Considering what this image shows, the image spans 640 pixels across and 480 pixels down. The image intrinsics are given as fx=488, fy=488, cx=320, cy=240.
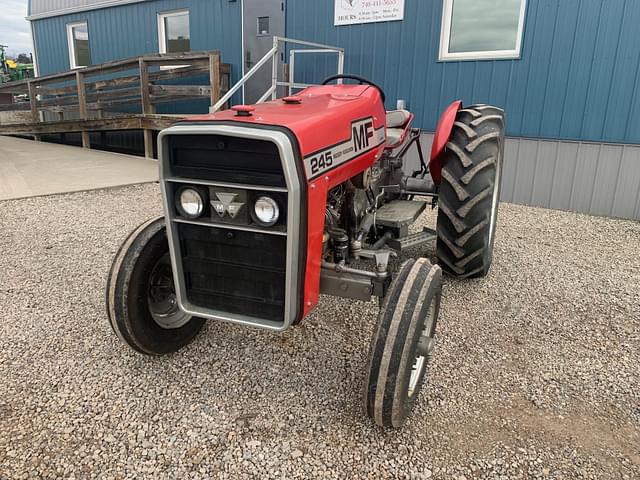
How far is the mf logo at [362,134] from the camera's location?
7.62 feet

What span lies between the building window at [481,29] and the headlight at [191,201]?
17.0 ft

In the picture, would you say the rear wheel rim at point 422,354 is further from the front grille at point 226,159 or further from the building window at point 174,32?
the building window at point 174,32

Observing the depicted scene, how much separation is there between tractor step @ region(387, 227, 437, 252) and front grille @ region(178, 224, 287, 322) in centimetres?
137

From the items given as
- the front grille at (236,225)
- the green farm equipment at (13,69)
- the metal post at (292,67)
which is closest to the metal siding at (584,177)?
the metal post at (292,67)

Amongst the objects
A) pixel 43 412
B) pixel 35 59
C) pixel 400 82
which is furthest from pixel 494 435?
pixel 35 59

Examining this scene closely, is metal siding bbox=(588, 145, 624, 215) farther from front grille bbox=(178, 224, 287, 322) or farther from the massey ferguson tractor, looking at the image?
front grille bbox=(178, 224, 287, 322)


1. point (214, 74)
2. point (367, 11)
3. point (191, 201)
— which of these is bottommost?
point (191, 201)

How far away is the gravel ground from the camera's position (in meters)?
1.82

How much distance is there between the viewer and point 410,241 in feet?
10.6

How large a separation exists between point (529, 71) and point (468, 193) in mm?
3556

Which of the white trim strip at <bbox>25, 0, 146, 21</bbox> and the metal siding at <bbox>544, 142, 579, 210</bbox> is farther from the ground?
the white trim strip at <bbox>25, 0, 146, 21</bbox>

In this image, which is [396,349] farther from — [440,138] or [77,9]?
[77,9]

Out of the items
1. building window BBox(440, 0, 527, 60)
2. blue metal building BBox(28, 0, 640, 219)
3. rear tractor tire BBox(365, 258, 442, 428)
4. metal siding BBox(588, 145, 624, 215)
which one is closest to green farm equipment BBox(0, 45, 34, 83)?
blue metal building BBox(28, 0, 640, 219)

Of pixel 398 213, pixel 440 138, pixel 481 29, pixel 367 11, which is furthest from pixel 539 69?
pixel 398 213
